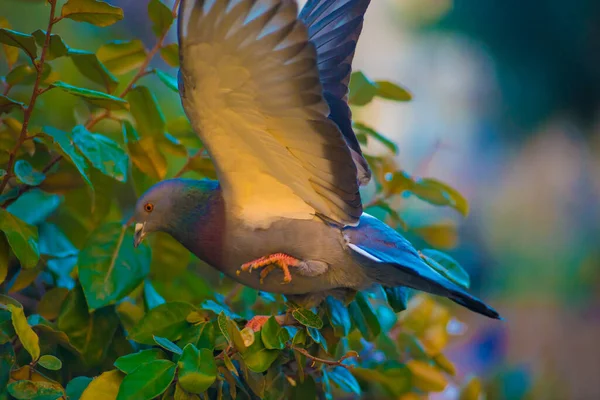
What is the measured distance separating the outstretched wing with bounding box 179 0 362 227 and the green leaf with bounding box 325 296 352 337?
0.36 ft

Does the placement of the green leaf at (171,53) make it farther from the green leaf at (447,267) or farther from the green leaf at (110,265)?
the green leaf at (447,267)

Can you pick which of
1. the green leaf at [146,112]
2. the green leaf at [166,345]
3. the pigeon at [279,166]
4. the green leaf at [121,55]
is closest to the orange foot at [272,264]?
the pigeon at [279,166]

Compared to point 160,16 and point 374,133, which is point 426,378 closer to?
point 374,133

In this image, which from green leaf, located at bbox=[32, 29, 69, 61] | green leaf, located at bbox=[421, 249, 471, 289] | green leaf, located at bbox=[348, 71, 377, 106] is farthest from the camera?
green leaf, located at bbox=[348, 71, 377, 106]

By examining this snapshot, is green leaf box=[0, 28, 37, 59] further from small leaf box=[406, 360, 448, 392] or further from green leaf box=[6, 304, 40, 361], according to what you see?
small leaf box=[406, 360, 448, 392]

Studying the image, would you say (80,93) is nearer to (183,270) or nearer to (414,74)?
(183,270)

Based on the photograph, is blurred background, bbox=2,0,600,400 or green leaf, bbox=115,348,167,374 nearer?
green leaf, bbox=115,348,167,374

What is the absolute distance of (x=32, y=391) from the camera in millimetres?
553

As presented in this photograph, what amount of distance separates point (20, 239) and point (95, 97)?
165 mm

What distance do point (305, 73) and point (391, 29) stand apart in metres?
2.38

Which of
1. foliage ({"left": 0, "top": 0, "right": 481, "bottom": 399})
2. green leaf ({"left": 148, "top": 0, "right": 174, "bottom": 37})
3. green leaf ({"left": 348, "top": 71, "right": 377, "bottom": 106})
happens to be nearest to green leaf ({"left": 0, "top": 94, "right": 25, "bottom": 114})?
foliage ({"left": 0, "top": 0, "right": 481, "bottom": 399})

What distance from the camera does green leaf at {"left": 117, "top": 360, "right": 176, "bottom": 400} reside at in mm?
534

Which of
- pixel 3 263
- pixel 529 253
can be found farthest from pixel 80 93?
pixel 529 253

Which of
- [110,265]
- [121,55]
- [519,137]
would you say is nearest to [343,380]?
[110,265]
